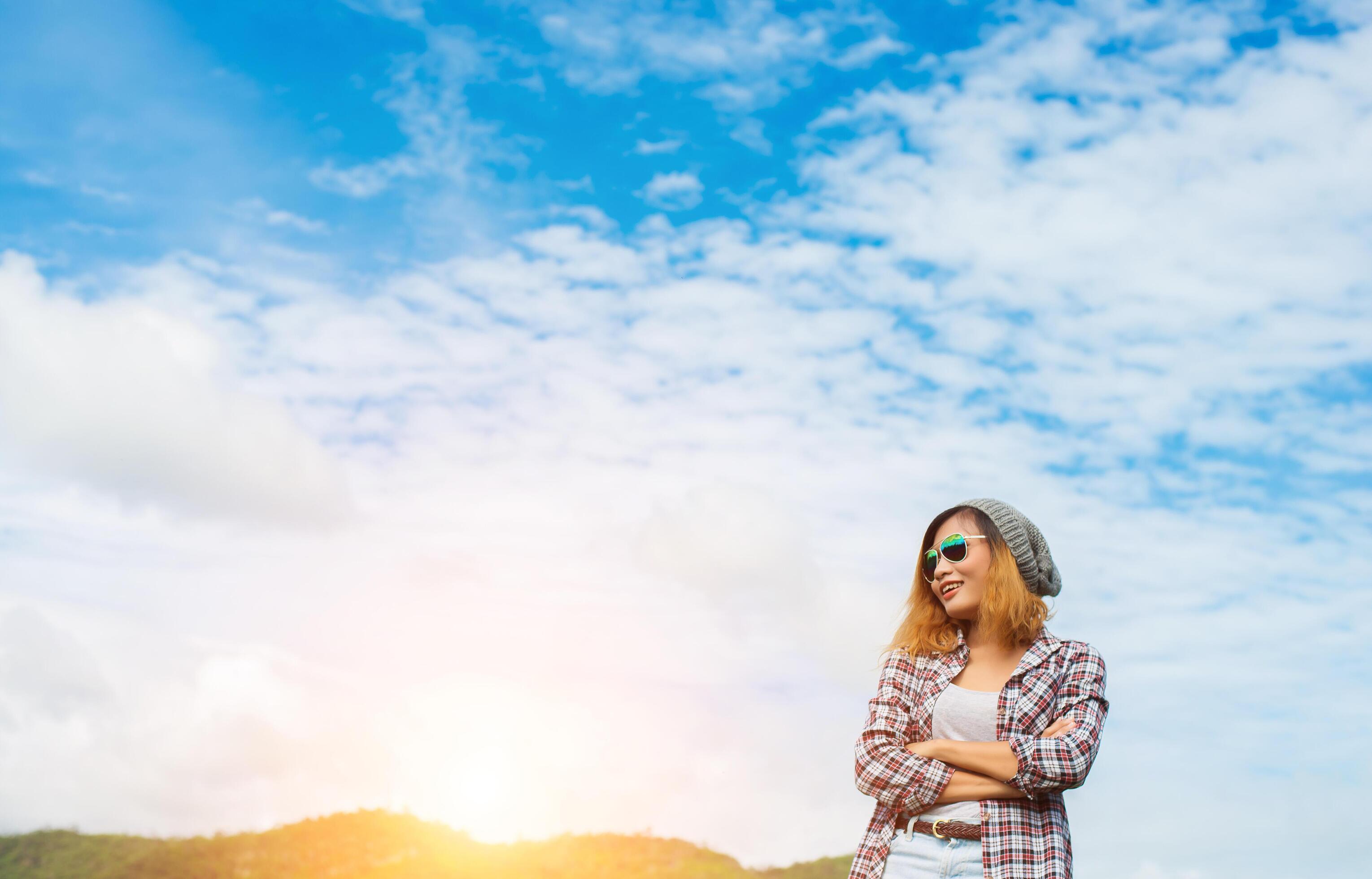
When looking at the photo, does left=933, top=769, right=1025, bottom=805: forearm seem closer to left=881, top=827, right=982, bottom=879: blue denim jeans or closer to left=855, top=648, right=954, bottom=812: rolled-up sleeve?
left=855, top=648, right=954, bottom=812: rolled-up sleeve

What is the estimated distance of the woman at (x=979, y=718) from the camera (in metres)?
4.57

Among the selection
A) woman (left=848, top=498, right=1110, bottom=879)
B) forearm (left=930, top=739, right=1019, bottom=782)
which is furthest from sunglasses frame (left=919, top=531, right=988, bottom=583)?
forearm (left=930, top=739, right=1019, bottom=782)

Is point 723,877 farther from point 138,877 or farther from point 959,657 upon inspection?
point 959,657

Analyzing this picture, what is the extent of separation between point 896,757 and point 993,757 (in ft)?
1.46

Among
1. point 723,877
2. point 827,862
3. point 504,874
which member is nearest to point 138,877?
point 504,874

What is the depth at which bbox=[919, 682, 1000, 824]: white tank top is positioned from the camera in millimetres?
4703

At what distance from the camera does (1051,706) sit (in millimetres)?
4875

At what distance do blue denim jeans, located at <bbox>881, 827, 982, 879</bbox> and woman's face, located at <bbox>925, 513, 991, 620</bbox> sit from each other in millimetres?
1145

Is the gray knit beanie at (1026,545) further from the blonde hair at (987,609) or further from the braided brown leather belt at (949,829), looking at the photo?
the braided brown leather belt at (949,829)

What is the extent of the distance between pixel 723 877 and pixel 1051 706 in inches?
552

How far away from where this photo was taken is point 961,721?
492cm

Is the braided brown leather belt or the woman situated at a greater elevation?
the woman

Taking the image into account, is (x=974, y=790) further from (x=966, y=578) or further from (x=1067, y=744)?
(x=966, y=578)

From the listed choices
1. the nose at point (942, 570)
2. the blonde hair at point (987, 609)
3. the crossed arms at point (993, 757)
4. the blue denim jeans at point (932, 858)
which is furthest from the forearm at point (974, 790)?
the nose at point (942, 570)
